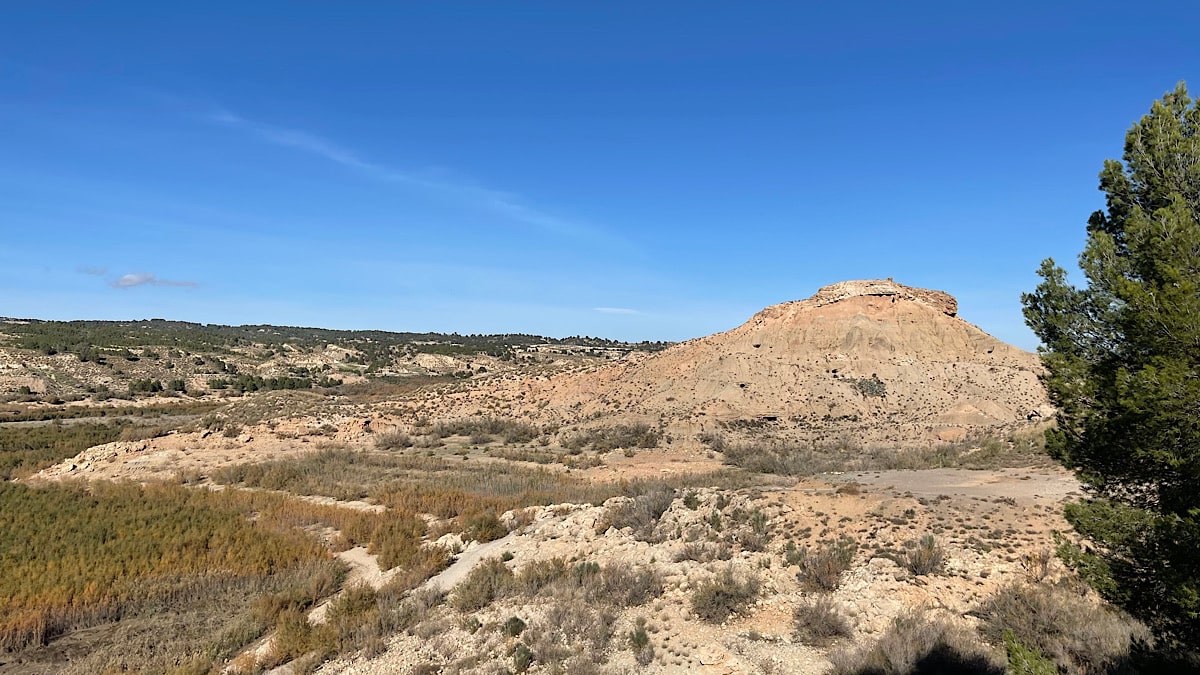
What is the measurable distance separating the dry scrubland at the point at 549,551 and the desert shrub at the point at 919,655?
0.04 m

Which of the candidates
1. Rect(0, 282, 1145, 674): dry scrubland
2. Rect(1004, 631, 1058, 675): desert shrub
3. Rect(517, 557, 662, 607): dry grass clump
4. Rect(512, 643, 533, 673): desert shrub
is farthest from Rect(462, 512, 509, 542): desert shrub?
Rect(1004, 631, 1058, 675): desert shrub

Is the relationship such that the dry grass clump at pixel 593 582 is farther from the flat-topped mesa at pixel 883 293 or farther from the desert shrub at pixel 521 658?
the flat-topped mesa at pixel 883 293

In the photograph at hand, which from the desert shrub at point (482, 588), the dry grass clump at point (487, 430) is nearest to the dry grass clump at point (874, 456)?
the dry grass clump at point (487, 430)

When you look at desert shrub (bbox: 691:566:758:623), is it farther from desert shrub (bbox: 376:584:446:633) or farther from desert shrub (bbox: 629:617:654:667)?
desert shrub (bbox: 376:584:446:633)

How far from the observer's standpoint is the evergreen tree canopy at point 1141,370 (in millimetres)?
5586

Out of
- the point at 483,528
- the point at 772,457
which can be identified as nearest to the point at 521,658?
the point at 483,528

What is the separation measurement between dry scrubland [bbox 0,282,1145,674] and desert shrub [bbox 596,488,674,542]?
86 millimetres

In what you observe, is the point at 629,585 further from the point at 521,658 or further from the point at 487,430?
the point at 487,430

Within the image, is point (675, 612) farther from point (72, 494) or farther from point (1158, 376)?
point (72, 494)

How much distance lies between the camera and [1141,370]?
5.76 m

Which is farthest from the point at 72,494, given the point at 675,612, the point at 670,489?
the point at 675,612

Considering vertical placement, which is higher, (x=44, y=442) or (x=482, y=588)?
(x=482, y=588)

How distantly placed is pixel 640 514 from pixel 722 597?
16.3 ft

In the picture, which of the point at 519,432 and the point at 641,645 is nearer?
the point at 641,645
